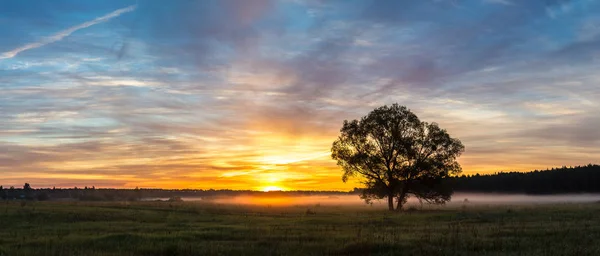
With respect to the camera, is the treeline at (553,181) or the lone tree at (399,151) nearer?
the lone tree at (399,151)

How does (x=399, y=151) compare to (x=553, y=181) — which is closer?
(x=399, y=151)

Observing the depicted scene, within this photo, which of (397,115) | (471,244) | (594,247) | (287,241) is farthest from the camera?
(397,115)

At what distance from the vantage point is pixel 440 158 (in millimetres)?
66188

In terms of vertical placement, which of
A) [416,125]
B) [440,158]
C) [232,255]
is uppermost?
[416,125]

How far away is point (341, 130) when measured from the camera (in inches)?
2719

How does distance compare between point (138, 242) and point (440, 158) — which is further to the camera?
point (440, 158)

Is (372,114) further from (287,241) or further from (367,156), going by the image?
(287,241)

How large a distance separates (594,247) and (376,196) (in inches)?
2051

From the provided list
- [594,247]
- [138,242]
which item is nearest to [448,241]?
[594,247]

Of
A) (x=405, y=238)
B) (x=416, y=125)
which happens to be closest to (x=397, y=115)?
(x=416, y=125)

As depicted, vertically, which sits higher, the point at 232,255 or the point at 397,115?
the point at 397,115

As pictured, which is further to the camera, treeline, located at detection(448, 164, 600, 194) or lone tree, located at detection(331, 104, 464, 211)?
treeline, located at detection(448, 164, 600, 194)

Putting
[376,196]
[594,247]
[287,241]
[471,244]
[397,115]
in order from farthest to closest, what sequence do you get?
[376,196]
[397,115]
[287,241]
[471,244]
[594,247]

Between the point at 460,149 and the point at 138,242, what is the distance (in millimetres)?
51826
